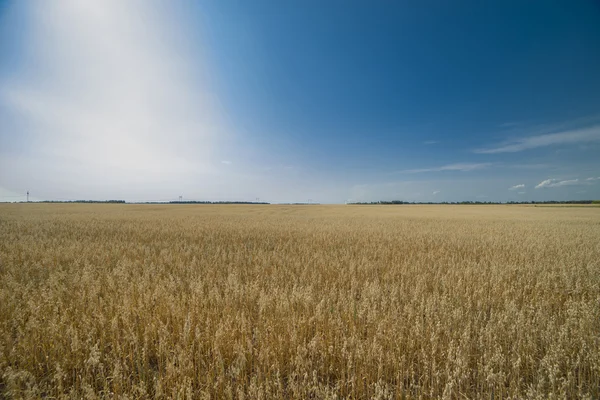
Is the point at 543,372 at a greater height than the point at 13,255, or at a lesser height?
lesser

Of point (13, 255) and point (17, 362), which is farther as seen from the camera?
point (13, 255)

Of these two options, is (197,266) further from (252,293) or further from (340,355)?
(340,355)

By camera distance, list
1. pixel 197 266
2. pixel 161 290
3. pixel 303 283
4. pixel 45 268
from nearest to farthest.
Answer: pixel 161 290
pixel 303 283
pixel 45 268
pixel 197 266

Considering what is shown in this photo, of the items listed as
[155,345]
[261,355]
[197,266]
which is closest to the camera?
[261,355]

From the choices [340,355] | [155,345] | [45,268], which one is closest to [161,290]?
[155,345]

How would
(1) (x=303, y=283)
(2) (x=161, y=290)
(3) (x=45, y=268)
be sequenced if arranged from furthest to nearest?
(3) (x=45, y=268) < (1) (x=303, y=283) < (2) (x=161, y=290)

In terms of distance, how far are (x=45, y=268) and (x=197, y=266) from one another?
14.2 ft

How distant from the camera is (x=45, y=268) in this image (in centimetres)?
687

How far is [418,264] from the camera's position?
293 inches

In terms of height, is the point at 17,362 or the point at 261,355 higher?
the point at 261,355

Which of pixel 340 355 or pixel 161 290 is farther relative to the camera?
pixel 161 290

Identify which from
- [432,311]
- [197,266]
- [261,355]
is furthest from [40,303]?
[432,311]

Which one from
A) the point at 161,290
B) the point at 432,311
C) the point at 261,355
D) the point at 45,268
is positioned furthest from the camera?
the point at 45,268

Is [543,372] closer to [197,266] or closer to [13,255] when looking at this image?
[197,266]
